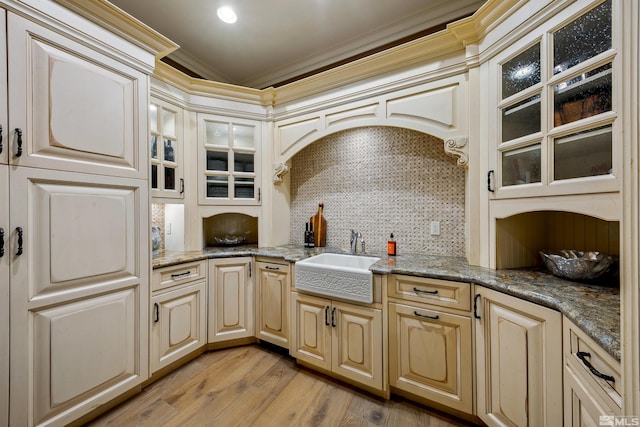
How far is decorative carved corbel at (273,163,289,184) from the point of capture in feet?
8.64

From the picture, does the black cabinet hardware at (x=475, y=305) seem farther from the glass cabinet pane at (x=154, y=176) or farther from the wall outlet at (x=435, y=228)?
the glass cabinet pane at (x=154, y=176)

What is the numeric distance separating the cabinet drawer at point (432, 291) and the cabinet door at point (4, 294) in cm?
195

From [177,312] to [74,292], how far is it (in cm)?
74

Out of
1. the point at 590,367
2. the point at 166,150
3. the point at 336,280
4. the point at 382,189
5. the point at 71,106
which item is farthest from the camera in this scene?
the point at 382,189

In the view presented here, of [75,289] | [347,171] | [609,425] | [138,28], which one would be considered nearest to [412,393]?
[609,425]

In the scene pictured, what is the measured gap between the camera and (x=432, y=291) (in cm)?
160

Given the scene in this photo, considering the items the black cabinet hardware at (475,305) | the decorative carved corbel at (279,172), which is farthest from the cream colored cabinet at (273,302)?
the black cabinet hardware at (475,305)

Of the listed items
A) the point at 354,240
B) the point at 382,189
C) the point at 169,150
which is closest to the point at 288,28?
the point at 169,150

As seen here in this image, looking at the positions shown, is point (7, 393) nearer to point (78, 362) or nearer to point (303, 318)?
point (78, 362)

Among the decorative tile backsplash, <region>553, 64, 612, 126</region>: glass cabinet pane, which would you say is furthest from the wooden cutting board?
<region>553, 64, 612, 126</region>: glass cabinet pane

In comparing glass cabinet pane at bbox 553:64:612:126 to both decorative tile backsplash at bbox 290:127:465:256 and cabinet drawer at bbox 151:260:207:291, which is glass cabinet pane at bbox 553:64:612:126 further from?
cabinet drawer at bbox 151:260:207:291

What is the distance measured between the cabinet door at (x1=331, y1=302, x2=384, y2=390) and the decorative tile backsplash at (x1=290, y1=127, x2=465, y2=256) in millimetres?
724

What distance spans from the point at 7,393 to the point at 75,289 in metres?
0.48

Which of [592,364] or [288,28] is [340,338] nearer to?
[592,364]
